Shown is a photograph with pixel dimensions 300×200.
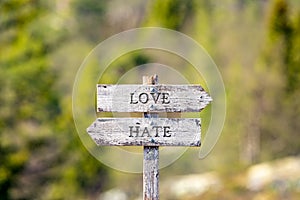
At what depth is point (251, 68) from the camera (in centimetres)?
2556

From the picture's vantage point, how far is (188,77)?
18.4 m

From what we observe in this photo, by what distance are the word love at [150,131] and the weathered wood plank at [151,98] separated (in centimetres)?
11

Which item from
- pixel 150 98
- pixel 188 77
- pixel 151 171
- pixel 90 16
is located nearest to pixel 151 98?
pixel 150 98

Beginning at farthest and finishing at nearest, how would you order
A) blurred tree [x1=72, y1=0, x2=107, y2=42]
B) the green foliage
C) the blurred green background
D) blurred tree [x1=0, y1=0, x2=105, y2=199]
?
blurred tree [x1=72, y1=0, x2=107, y2=42], the green foliage, the blurred green background, blurred tree [x1=0, y1=0, x2=105, y2=199]

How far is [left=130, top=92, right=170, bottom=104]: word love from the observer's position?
5.00 meters

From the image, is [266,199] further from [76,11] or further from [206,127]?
[76,11]

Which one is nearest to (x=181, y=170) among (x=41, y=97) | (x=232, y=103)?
(x=232, y=103)

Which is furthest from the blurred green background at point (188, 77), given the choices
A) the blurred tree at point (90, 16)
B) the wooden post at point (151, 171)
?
the wooden post at point (151, 171)

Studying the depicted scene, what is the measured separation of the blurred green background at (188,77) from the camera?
19.4 m

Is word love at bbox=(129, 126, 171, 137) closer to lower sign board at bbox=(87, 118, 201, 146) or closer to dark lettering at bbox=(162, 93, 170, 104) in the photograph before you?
lower sign board at bbox=(87, 118, 201, 146)

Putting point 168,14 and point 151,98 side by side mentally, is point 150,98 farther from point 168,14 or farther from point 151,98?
point 168,14

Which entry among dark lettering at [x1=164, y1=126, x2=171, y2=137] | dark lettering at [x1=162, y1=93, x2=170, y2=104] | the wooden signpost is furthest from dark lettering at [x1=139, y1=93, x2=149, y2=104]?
dark lettering at [x1=164, y1=126, x2=171, y2=137]

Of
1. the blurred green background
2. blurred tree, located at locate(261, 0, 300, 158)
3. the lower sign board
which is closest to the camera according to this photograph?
the lower sign board

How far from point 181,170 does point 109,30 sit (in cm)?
1258
